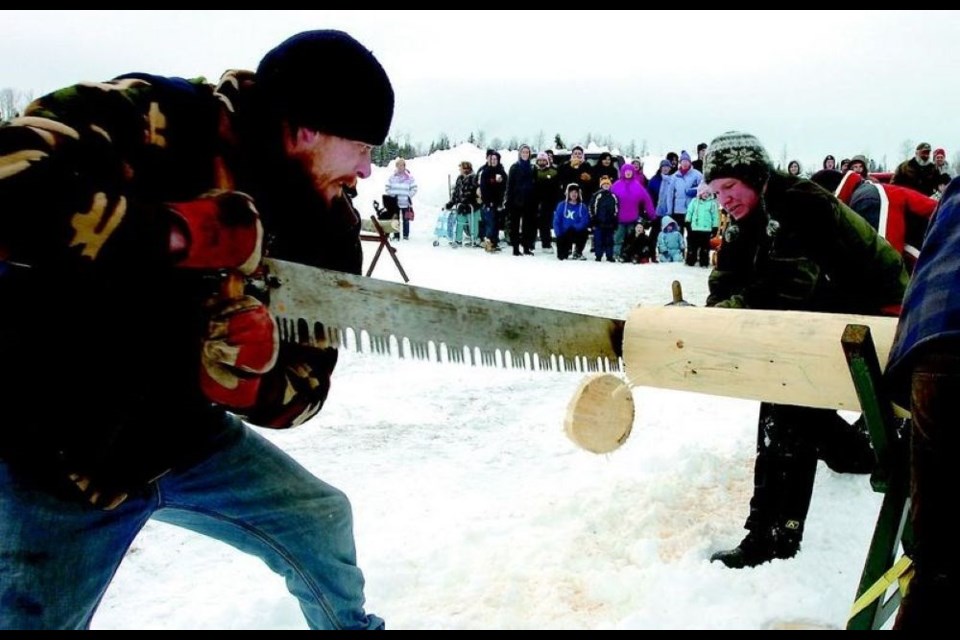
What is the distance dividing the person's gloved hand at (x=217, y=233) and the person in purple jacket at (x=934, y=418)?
1395 mm

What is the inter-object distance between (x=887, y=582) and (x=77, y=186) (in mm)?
2071

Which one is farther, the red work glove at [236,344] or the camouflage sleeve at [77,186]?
the red work glove at [236,344]

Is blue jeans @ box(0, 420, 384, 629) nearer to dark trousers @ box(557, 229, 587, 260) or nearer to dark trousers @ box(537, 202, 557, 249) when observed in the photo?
dark trousers @ box(557, 229, 587, 260)

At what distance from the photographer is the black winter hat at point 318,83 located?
1.72m

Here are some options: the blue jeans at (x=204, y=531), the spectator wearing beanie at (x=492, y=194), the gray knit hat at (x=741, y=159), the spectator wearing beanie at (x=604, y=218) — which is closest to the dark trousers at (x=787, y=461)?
the gray knit hat at (x=741, y=159)

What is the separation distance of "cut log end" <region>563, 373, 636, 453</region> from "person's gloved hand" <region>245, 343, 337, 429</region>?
87 centimetres

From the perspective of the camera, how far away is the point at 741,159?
293 centimetres

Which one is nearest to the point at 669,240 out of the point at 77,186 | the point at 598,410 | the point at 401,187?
the point at 401,187

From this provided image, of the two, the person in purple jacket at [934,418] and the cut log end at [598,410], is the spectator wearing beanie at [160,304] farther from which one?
the person in purple jacket at [934,418]

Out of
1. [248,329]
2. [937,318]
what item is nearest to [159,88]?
[248,329]

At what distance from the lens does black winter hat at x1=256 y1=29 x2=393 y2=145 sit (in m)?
1.72

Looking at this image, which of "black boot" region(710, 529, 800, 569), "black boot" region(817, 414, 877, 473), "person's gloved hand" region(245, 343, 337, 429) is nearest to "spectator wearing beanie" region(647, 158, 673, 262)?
"black boot" region(817, 414, 877, 473)

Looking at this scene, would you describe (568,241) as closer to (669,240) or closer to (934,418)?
(669,240)

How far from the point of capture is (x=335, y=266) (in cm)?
202
